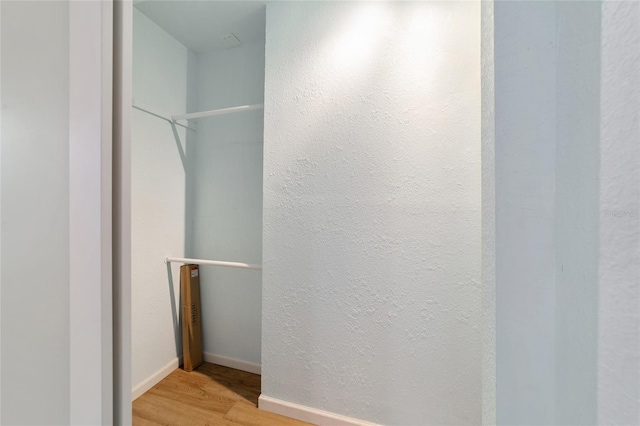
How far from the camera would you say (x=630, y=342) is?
11.4 inches

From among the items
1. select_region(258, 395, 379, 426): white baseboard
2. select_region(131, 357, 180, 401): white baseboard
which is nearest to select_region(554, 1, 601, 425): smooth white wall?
select_region(258, 395, 379, 426): white baseboard

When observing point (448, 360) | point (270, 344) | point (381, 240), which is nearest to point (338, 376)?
point (270, 344)

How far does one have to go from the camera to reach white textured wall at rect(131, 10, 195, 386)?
5.12 feet

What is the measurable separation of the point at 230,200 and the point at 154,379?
1.24 m

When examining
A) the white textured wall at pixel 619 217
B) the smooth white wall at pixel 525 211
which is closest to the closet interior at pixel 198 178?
the smooth white wall at pixel 525 211

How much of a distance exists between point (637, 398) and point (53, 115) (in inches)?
36.0

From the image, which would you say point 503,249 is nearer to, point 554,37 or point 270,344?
point 554,37

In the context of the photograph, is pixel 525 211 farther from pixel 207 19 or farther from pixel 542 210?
pixel 207 19

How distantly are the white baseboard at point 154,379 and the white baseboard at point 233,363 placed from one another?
8.2 inches

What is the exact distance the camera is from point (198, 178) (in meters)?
1.95

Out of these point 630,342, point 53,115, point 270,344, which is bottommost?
point 270,344

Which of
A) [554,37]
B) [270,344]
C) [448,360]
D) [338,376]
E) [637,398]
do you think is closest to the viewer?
[637,398]

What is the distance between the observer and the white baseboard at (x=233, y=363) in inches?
70.4

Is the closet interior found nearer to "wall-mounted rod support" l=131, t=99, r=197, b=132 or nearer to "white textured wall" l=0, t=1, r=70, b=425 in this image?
"wall-mounted rod support" l=131, t=99, r=197, b=132
